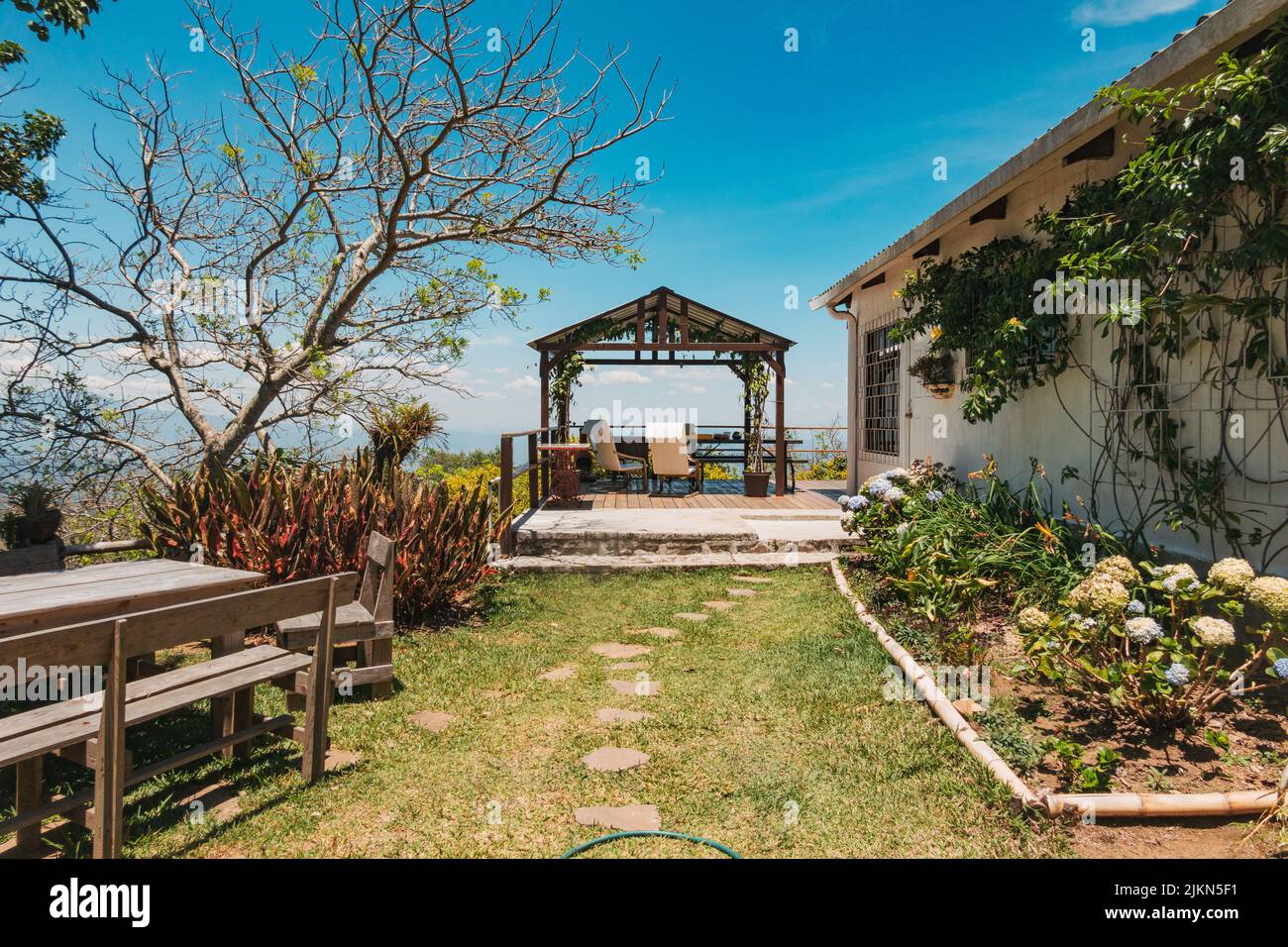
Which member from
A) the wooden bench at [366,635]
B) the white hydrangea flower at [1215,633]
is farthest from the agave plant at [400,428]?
the white hydrangea flower at [1215,633]


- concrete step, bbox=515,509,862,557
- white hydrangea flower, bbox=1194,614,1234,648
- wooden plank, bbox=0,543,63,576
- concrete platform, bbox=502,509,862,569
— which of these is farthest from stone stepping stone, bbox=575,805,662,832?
concrete step, bbox=515,509,862,557

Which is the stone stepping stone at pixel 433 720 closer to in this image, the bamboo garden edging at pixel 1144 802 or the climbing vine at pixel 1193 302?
the bamboo garden edging at pixel 1144 802

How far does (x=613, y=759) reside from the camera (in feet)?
10.1

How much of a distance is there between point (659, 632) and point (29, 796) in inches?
137

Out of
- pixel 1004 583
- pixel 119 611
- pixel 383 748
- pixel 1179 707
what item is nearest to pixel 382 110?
pixel 119 611

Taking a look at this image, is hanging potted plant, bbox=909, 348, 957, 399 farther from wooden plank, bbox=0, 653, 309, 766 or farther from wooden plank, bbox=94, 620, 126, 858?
wooden plank, bbox=94, 620, 126, 858

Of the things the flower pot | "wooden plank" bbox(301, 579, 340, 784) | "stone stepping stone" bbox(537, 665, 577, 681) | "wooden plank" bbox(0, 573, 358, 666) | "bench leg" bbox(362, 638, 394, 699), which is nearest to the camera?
"wooden plank" bbox(0, 573, 358, 666)

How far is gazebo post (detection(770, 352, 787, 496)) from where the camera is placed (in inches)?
→ 429

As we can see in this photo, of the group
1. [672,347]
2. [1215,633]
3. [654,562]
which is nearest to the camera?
[1215,633]

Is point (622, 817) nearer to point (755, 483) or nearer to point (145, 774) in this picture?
point (145, 774)

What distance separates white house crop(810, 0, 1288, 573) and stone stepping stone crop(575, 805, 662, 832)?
3439mm

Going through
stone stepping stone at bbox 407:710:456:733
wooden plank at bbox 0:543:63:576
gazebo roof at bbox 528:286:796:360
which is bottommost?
stone stepping stone at bbox 407:710:456:733

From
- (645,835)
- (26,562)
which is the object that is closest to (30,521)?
(26,562)
